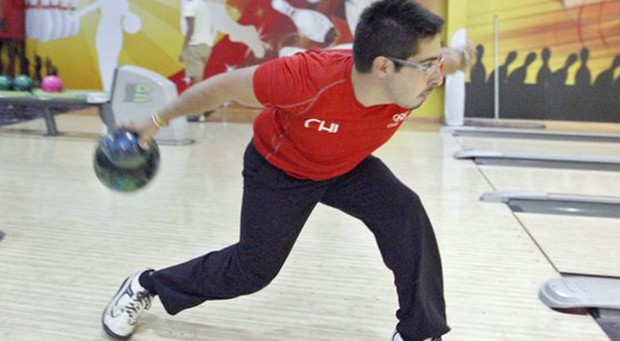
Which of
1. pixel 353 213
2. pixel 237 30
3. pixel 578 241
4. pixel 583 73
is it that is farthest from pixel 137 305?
pixel 583 73

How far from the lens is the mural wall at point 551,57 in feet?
20.5

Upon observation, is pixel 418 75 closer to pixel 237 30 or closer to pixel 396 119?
pixel 396 119

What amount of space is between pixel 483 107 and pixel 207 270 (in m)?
5.48

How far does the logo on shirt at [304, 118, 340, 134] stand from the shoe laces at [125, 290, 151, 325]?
2.49 ft

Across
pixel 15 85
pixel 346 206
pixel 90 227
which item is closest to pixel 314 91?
pixel 346 206

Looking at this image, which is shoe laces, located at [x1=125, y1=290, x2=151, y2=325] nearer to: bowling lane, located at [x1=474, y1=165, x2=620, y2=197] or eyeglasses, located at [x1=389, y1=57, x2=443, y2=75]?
eyeglasses, located at [x1=389, y1=57, x2=443, y2=75]

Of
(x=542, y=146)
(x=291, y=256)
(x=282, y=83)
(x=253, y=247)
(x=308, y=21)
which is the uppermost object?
(x=282, y=83)

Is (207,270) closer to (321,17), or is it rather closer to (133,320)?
(133,320)

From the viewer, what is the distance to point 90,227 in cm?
282

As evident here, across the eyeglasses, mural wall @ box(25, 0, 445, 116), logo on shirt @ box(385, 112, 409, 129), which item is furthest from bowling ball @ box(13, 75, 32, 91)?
the eyeglasses

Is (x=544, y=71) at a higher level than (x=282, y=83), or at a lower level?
lower

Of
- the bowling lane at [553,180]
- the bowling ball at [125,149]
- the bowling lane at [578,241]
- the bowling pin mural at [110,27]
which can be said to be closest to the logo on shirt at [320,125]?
the bowling ball at [125,149]

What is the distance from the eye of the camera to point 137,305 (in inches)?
69.8

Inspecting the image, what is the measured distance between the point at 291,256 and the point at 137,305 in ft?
2.79
